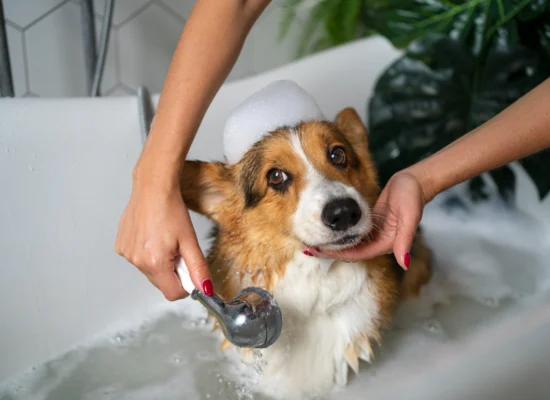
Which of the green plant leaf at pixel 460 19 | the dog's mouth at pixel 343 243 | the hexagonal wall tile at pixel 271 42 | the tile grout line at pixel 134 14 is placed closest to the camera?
the dog's mouth at pixel 343 243

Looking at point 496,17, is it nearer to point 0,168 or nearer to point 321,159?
point 321,159

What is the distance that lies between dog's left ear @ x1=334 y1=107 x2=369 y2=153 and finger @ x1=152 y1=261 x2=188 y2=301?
1.94 feet

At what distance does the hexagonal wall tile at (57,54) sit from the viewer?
6.17 feet

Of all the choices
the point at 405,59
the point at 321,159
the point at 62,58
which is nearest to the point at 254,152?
the point at 321,159

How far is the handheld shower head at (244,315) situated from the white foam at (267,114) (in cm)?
44

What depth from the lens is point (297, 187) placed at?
1.16 metres

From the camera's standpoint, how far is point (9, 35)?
6.00 ft

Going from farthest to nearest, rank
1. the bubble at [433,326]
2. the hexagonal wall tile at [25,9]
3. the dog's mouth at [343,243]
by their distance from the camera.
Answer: the hexagonal wall tile at [25,9] < the bubble at [433,326] < the dog's mouth at [343,243]

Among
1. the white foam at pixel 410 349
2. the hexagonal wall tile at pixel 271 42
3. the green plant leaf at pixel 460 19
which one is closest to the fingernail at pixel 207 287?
the white foam at pixel 410 349

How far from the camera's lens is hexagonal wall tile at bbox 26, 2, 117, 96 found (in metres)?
1.88

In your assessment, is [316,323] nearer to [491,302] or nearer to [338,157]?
[338,157]

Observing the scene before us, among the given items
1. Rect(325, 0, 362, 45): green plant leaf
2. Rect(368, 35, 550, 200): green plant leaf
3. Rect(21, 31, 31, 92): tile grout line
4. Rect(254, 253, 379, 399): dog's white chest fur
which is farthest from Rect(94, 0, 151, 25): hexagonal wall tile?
Rect(254, 253, 379, 399): dog's white chest fur

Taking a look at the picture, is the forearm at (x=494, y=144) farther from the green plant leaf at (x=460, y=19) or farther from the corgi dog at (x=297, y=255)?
the green plant leaf at (x=460, y=19)

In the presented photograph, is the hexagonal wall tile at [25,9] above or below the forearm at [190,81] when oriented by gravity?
below
